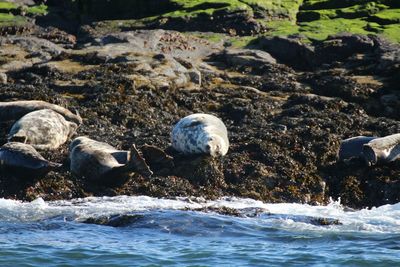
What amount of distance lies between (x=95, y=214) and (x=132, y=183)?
1.45 m

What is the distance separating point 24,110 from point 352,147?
5505 mm

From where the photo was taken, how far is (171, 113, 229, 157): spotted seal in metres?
12.2

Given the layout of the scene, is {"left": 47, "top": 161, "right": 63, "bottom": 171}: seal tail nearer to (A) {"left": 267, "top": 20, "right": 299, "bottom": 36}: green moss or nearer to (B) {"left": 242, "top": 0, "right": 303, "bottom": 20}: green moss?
(A) {"left": 267, "top": 20, "right": 299, "bottom": 36}: green moss

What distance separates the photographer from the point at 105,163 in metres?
11.3

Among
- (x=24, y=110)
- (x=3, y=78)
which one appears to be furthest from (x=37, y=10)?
(x=24, y=110)

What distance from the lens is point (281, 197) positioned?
11.8m

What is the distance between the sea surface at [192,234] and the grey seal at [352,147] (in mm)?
1357

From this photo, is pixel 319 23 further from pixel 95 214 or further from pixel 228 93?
pixel 95 214

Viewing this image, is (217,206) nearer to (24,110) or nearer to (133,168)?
(133,168)

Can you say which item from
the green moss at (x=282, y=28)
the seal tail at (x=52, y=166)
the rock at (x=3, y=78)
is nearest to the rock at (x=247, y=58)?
the green moss at (x=282, y=28)

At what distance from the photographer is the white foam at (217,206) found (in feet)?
33.2

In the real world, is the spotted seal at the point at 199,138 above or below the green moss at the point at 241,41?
above

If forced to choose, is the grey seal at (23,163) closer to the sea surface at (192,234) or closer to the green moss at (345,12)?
the sea surface at (192,234)

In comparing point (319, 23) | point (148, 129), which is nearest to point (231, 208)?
point (148, 129)
